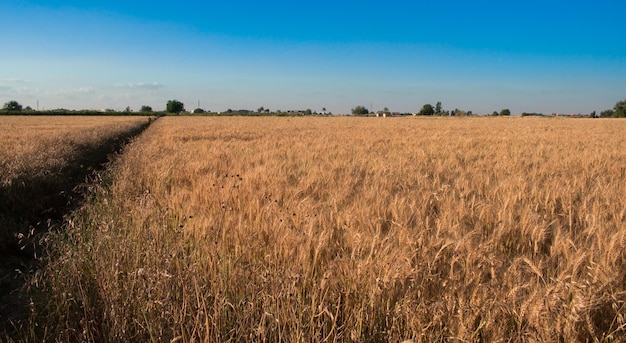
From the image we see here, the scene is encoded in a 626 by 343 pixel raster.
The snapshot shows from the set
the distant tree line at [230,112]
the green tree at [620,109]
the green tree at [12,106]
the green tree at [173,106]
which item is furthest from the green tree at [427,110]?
the green tree at [12,106]

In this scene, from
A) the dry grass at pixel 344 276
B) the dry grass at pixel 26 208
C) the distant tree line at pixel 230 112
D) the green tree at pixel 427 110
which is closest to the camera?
the dry grass at pixel 344 276

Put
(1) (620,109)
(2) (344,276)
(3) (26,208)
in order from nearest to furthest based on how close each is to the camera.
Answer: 1. (2) (344,276)
2. (3) (26,208)
3. (1) (620,109)

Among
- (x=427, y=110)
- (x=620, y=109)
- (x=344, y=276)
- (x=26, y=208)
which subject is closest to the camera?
(x=344, y=276)

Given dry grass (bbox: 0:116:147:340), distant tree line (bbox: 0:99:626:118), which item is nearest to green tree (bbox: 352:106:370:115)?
distant tree line (bbox: 0:99:626:118)

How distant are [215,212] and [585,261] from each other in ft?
9.23

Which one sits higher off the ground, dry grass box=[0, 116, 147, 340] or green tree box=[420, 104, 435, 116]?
green tree box=[420, 104, 435, 116]

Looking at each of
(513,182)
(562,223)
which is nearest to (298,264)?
(562,223)

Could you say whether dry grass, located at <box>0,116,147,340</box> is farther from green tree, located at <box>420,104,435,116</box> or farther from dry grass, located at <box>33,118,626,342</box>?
green tree, located at <box>420,104,435,116</box>

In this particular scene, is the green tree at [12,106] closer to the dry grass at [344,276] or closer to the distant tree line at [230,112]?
the distant tree line at [230,112]

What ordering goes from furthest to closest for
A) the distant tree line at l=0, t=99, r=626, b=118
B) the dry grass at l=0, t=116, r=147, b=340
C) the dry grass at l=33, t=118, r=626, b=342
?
1. the distant tree line at l=0, t=99, r=626, b=118
2. the dry grass at l=0, t=116, r=147, b=340
3. the dry grass at l=33, t=118, r=626, b=342

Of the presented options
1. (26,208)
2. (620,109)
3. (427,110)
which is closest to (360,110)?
(427,110)

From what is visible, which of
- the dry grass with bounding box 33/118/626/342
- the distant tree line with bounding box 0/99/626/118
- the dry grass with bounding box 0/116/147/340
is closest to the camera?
the dry grass with bounding box 33/118/626/342

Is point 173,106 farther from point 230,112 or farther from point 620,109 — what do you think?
point 620,109

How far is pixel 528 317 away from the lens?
5.24 ft
